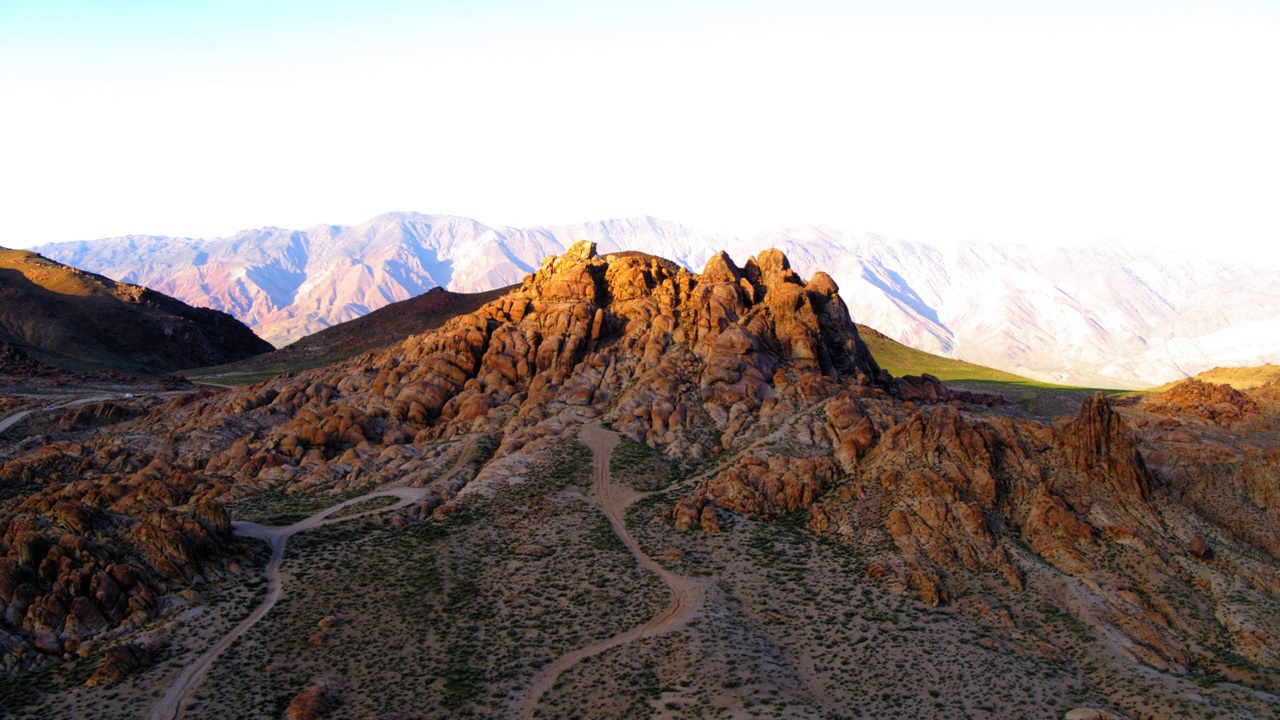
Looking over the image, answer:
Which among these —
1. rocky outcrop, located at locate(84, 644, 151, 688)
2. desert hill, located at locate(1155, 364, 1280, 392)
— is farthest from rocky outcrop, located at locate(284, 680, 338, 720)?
desert hill, located at locate(1155, 364, 1280, 392)

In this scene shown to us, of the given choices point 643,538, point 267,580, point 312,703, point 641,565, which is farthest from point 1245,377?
point 312,703

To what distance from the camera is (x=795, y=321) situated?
8344cm

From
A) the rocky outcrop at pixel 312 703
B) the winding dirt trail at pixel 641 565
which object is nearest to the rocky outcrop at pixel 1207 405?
the winding dirt trail at pixel 641 565

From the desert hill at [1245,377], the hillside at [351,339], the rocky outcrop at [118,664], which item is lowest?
the rocky outcrop at [118,664]

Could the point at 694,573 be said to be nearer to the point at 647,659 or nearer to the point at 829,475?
the point at 647,659

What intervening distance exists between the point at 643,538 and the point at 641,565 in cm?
416

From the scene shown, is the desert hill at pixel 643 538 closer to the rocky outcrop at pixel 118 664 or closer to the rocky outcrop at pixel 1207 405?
the rocky outcrop at pixel 118 664

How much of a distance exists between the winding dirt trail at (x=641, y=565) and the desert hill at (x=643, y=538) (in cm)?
23

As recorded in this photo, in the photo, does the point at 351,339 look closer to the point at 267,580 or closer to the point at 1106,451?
the point at 267,580

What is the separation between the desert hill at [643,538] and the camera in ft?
133

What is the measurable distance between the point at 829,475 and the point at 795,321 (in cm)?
2358

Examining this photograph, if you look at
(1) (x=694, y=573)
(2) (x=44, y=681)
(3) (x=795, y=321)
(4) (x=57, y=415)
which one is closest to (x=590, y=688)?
(1) (x=694, y=573)

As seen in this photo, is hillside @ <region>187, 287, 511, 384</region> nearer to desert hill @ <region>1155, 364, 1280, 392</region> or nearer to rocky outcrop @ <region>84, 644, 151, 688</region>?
rocky outcrop @ <region>84, 644, 151, 688</region>

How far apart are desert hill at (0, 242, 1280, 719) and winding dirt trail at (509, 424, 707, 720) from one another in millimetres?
227
